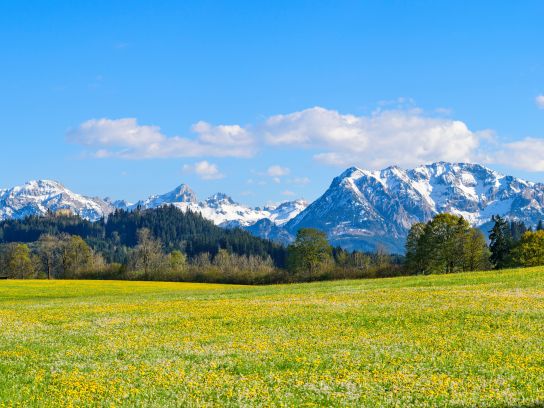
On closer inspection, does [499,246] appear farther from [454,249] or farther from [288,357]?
[288,357]

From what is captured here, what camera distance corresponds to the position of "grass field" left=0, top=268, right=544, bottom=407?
15516 millimetres

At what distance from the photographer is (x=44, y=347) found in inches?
977

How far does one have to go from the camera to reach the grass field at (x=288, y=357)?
15.5 meters

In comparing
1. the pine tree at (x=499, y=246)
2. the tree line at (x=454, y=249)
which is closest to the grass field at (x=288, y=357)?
the tree line at (x=454, y=249)

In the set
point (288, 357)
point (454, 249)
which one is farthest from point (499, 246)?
point (288, 357)

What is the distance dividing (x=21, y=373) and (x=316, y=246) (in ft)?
394

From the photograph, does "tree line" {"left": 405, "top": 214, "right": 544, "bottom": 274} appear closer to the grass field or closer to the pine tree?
the pine tree

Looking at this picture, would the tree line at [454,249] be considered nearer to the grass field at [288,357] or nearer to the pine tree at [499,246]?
the pine tree at [499,246]

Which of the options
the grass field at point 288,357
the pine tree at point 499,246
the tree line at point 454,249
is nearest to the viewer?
the grass field at point 288,357

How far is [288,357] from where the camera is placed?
2053cm

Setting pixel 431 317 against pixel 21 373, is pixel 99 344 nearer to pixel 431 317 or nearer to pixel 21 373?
pixel 21 373

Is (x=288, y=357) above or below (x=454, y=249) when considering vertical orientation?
below

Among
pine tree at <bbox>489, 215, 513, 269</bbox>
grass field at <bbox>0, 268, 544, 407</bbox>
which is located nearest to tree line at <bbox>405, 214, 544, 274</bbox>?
pine tree at <bbox>489, 215, 513, 269</bbox>

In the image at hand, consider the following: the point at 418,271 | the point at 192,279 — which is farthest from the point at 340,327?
the point at 192,279
